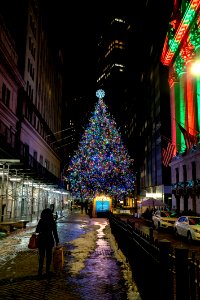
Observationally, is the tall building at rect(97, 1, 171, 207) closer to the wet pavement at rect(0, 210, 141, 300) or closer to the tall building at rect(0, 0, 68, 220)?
the tall building at rect(0, 0, 68, 220)

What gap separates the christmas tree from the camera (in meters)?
48.8

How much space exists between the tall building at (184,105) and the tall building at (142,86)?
26.8 feet

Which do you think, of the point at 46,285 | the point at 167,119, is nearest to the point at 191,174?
the point at 167,119

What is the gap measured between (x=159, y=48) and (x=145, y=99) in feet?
54.4

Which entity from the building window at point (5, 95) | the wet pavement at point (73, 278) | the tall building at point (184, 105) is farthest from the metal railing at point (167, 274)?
the tall building at point (184, 105)

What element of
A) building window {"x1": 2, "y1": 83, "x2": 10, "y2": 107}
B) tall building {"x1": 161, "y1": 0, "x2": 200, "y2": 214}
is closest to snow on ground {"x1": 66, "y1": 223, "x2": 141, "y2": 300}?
building window {"x1": 2, "y1": 83, "x2": 10, "y2": 107}

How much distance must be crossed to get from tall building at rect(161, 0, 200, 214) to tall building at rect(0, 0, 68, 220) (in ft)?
55.5

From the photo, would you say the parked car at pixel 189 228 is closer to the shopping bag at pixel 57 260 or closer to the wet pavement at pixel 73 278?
the wet pavement at pixel 73 278

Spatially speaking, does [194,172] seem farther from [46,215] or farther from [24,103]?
[46,215]

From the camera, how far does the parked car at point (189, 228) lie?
17250 mm

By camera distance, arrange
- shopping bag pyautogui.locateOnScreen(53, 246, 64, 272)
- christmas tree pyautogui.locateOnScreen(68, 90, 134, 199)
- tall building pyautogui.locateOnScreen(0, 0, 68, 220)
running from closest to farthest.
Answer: shopping bag pyautogui.locateOnScreen(53, 246, 64, 272) < tall building pyautogui.locateOnScreen(0, 0, 68, 220) < christmas tree pyautogui.locateOnScreen(68, 90, 134, 199)

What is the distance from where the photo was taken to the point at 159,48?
207 ft

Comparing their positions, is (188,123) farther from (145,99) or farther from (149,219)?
(145,99)

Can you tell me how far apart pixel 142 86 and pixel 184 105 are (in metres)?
38.3
